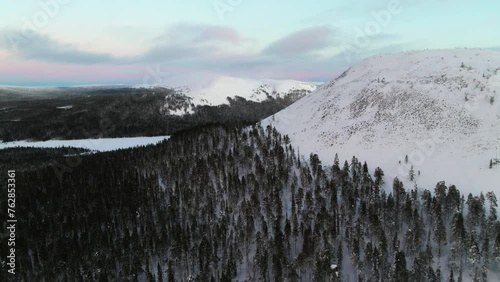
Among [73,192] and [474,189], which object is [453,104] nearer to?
[474,189]

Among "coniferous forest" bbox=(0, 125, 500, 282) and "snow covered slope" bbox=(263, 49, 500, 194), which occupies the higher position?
"snow covered slope" bbox=(263, 49, 500, 194)

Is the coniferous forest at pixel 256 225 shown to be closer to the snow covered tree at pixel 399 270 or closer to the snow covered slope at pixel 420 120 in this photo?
the snow covered tree at pixel 399 270

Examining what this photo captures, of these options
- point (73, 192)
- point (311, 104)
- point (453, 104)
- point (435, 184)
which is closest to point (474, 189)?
point (435, 184)

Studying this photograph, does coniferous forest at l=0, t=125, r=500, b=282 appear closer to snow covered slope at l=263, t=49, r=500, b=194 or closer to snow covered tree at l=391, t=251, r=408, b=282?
snow covered tree at l=391, t=251, r=408, b=282

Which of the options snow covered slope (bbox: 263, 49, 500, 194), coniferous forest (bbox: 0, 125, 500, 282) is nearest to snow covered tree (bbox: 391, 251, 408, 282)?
coniferous forest (bbox: 0, 125, 500, 282)

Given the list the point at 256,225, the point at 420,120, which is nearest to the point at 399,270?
the point at 256,225

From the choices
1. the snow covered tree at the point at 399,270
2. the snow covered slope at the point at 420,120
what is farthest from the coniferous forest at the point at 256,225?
the snow covered slope at the point at 420,120
